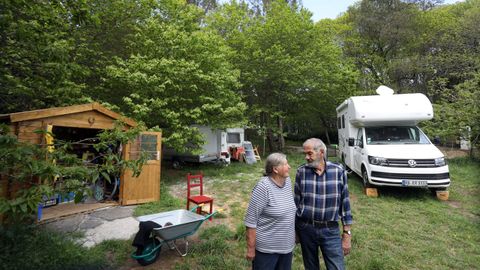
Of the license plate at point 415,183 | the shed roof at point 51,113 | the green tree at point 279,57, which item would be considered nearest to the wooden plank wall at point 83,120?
the shed roof at point 51,113

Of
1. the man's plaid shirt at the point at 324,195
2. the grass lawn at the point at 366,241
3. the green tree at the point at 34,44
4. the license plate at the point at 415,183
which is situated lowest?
the grass lawn at the point at 366,241

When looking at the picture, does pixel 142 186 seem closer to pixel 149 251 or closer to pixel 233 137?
A: pixel 149 251

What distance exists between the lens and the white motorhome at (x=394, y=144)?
22.3ft

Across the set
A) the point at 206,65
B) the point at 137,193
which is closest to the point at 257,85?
the point at 206,65

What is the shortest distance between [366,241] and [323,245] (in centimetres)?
247

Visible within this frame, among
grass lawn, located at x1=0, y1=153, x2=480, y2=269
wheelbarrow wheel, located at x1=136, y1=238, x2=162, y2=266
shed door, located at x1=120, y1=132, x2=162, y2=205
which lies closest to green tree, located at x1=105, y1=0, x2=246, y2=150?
shed door, located at x1=120, y1=132, x2=162, y2=205

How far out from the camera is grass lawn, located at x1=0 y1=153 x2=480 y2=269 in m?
3.86

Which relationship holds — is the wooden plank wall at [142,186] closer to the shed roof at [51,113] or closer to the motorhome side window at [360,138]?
the shed roof at [51,113]

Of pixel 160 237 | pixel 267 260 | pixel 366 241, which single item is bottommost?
pixel 366 241

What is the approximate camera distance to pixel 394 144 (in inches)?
301

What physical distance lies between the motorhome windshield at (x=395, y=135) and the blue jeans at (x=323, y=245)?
597cm

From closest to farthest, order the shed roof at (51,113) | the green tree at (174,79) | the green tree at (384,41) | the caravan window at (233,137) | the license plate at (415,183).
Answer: the shed roof at (51,113), the license plate at (415,183), the green tree at (174,79), the caravan window at (233,137), the green tree at (384,41)

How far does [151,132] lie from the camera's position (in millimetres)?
7695

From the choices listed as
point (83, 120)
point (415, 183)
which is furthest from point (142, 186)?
point (415, 183)
